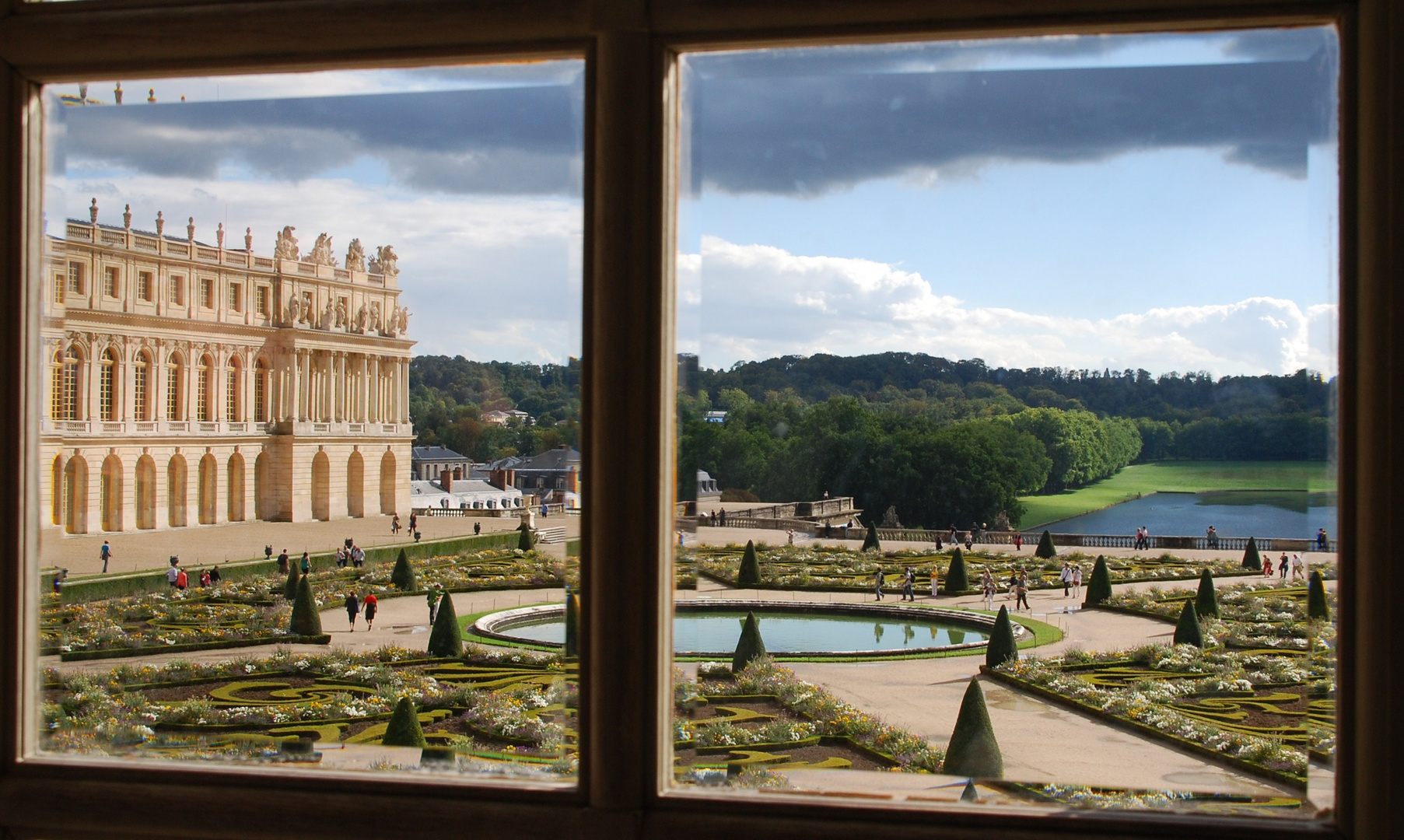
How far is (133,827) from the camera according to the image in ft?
7.30

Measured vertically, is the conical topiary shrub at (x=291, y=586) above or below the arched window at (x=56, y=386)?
below

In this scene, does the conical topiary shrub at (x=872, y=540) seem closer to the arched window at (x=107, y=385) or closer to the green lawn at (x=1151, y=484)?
the green lawn at (x=1151, y=484)

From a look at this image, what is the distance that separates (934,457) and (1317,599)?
1.40 meters

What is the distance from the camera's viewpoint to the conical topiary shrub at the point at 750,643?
3.33 meters

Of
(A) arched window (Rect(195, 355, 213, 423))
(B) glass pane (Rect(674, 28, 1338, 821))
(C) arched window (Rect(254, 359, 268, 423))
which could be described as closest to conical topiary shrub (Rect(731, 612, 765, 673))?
(B) glass pane (Rect(674, 28, 1338, 821))

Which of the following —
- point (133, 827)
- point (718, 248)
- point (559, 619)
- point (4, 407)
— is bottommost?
point (133, 827)

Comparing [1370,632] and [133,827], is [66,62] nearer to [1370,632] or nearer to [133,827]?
[133,827]

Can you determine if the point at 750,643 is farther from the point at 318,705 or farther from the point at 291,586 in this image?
the point at 291,586

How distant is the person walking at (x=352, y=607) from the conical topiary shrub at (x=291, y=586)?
259mm

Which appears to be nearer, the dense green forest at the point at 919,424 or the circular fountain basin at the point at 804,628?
the circular fountain basin at the point at 804,628

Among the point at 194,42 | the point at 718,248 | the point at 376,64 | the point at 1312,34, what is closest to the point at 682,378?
the point at 718,248

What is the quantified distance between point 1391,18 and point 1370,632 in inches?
45.0

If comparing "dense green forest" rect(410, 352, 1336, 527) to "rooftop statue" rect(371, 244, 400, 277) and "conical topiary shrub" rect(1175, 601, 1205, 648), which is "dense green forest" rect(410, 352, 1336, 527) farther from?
"conical topiary shrub" rect(1175, 601, 1205, 648)

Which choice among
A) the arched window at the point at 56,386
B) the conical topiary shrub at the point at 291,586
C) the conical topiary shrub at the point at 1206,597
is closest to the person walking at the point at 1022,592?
the conical topiary shrub at the point at 1206,597
